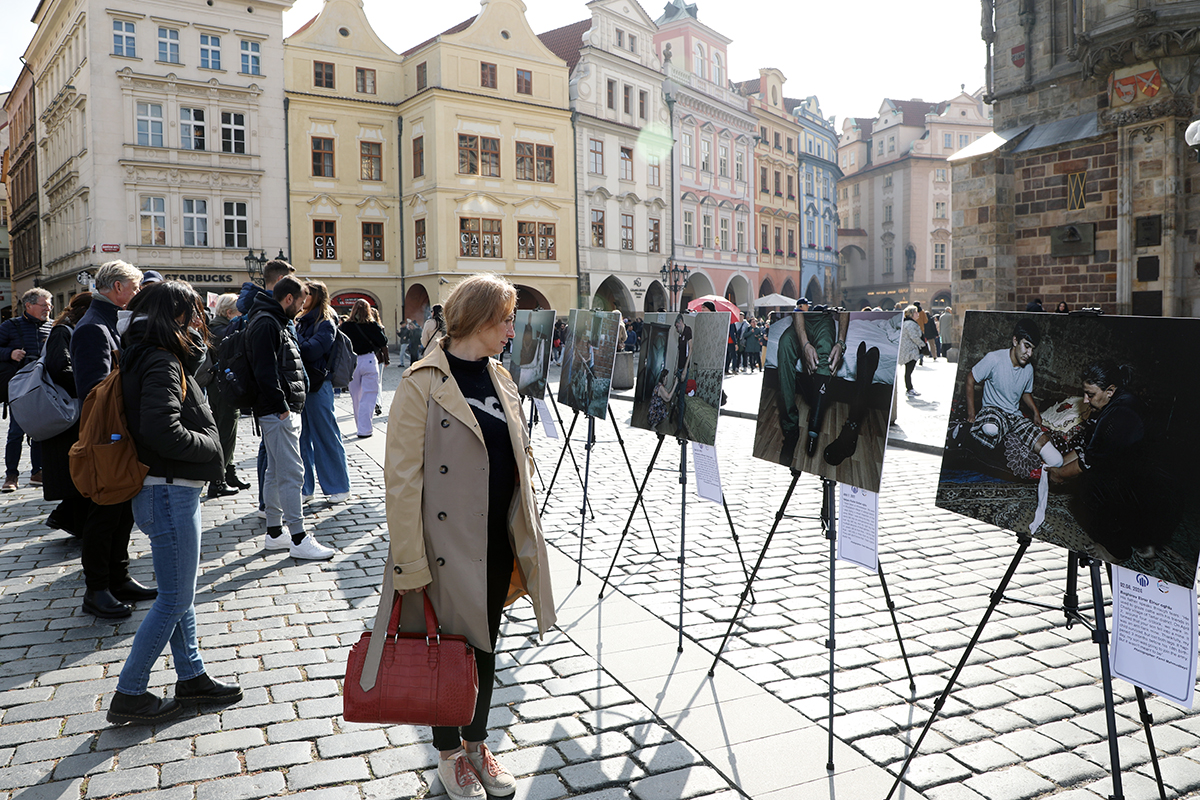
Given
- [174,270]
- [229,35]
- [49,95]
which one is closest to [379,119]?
[229,35]

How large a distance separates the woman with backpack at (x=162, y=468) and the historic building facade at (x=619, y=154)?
3346 cm

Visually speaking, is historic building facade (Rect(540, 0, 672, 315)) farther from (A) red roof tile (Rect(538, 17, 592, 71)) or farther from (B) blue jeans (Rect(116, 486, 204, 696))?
(B) blue jeans (Rect(116, 486, 204, 696))

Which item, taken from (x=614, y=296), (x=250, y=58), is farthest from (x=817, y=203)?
(x=250, y=58)

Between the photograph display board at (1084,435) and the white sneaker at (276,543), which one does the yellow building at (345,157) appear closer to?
Result: the white sneaker at (276,543)

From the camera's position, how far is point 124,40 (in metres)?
29.4

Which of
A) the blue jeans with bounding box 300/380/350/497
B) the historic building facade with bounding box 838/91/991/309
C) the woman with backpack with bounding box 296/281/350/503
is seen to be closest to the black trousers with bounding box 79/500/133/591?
the woman with backpack with bounding box 296/281/350/503

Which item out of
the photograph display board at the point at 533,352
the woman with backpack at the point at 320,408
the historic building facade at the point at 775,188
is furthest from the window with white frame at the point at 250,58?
the photograph display board at the point at 533,352

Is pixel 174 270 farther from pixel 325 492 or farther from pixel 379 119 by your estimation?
pixel 325 492

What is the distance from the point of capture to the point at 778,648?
175 inches

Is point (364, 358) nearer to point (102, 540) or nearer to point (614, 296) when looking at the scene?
point (102, 540)

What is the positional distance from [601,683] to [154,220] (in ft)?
102

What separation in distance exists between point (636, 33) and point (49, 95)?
25.6m

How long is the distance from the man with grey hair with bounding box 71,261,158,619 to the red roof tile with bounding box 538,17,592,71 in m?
34.9

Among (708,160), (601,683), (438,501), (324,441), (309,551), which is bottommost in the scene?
(601,683)
